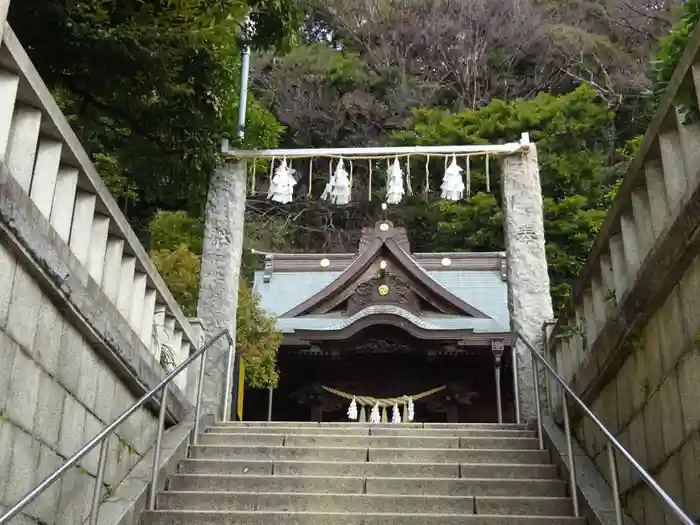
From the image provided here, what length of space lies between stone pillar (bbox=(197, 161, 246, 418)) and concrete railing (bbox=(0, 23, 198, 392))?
1.83m

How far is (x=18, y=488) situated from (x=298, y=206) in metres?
22.0

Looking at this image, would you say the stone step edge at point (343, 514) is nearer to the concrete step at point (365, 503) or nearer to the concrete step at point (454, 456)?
the concrete step at point (365, 503)

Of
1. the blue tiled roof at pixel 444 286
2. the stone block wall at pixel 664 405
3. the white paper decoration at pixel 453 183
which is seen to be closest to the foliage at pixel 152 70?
the white paper decoration at pixel 453 183

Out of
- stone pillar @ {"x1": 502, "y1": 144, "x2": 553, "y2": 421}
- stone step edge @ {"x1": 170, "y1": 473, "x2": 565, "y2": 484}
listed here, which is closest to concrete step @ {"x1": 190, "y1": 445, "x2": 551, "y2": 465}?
stone step edge @ {"x1": 170, "y1": 473, "x2": 565, "y2": 484}

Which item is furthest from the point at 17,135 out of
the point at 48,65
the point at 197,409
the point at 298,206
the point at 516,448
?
the point at 298,206

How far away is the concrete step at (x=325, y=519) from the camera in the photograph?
4.45 m

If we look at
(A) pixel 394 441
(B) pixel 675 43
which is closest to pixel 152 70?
(A) pixel 394 441

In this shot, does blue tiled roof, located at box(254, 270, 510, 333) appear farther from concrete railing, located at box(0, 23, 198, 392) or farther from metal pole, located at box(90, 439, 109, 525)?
metal pole, located at box(90, 439, 109, 525)

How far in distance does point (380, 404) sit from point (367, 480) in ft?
25.0

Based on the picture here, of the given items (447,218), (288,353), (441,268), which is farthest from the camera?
(447,218)

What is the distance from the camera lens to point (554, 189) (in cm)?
1988

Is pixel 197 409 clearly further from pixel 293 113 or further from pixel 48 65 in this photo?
pixel 293 113

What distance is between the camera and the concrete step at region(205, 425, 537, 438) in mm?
6348

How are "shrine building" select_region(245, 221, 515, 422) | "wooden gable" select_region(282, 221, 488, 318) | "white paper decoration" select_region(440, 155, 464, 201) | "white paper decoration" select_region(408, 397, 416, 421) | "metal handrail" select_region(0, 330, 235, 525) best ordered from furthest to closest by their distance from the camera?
"wooden gable" select_region(282, 221, 488, 318)
"white paper decoration" select_region(408, 397, 416, 421)
"shrine building" select_region(245, 221, 515, 422)
"white paper decoration" select_region(440, 155, 464, 201)
"metal handrail" select_region(0, 330, 235, 525)
